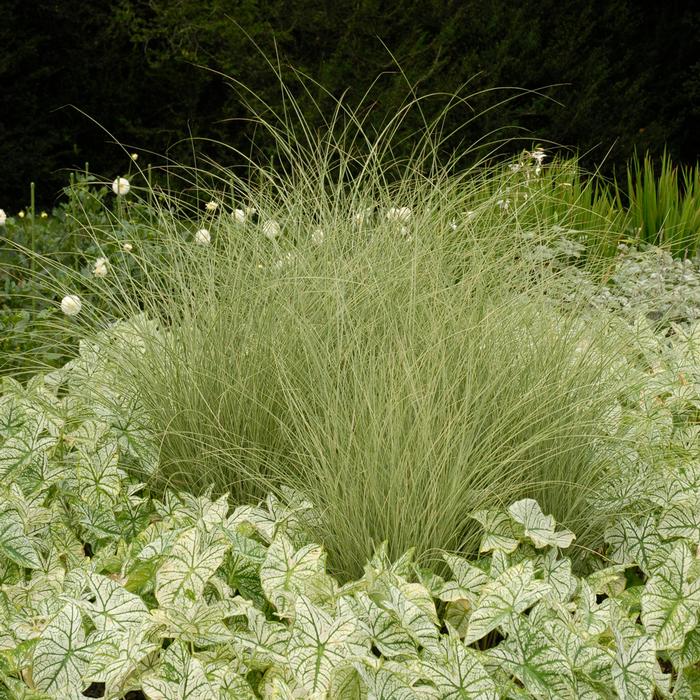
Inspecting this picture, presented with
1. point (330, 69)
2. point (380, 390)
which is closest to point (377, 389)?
point (380, 390)

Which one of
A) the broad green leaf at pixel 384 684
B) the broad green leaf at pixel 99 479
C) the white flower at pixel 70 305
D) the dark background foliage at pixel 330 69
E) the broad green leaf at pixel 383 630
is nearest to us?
the broad green leaf at pixel 384 684

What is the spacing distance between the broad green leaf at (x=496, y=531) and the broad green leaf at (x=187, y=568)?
50cm

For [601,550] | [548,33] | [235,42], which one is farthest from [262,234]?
[548,33]

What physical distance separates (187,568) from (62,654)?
24 cm

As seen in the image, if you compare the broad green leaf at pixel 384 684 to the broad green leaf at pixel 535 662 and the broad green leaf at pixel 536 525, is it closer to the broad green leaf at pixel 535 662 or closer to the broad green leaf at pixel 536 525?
the broad green leaf at pixel 535 662

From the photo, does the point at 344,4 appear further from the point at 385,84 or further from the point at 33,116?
the point at 33,116

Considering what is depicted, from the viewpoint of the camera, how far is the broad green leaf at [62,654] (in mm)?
1296

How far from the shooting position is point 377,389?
204cm

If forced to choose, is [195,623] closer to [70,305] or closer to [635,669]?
[635,669]

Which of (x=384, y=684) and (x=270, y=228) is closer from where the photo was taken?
(x=384, y=684)

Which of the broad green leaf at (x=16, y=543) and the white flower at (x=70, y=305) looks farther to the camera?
the white flower at (x=70, y=305)

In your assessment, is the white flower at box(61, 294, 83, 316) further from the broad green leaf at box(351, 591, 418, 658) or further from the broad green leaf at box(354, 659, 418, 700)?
the broad green leaf at box(354, 659, 418, 700)

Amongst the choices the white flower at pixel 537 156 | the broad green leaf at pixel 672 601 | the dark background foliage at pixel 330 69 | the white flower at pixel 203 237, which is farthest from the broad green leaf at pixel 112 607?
the dark background foliage at pixel 330 69

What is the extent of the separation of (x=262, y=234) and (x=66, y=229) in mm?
1700
